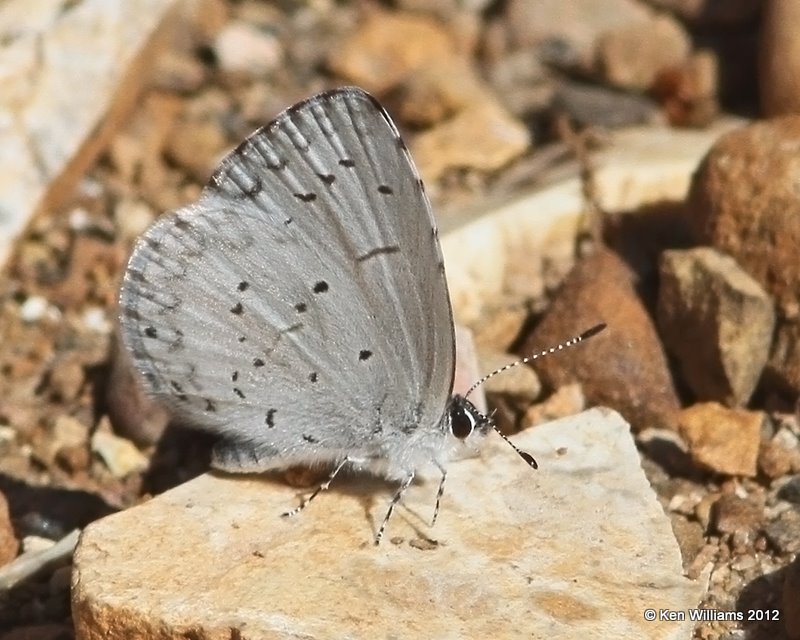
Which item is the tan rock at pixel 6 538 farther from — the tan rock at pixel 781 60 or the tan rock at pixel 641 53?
the tan rock at pixel 641 53

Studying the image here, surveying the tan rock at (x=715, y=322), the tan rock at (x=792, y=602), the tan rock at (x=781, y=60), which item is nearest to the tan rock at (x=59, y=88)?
the tan rock at (x=715, y=322)

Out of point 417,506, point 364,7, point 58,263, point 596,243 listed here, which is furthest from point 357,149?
point 364,7

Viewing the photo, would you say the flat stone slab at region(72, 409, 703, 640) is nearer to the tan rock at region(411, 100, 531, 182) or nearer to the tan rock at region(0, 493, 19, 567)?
the tan rock at region(0, 493, 19, 567)

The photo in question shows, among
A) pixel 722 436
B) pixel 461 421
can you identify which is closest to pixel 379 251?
pixel 461 421

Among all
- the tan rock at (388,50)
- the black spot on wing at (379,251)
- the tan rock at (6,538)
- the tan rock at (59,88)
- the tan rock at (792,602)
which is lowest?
the tan rock at (792,602)

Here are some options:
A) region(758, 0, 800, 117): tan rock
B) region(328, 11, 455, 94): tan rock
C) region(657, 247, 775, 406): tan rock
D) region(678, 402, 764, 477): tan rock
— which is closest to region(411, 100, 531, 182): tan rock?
region(328, 11, 455, 94): tan rock

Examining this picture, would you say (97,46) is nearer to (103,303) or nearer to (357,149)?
(103,303)
